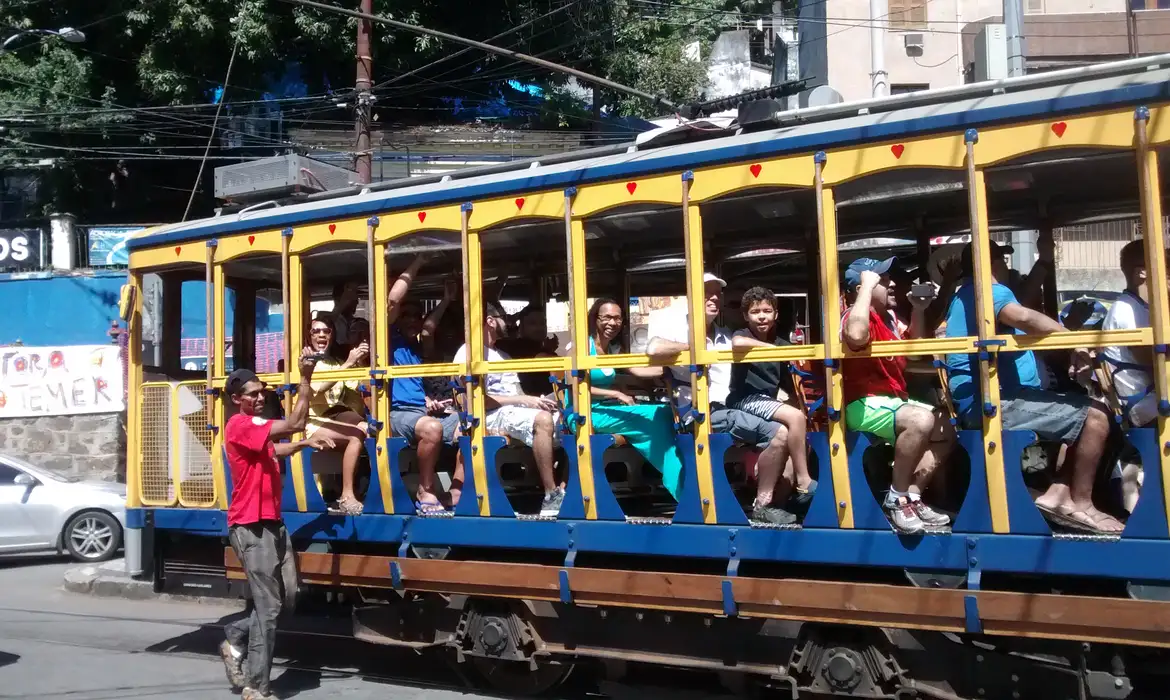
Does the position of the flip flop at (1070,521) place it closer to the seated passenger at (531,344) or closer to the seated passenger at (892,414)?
the seated passenger at (892,414)

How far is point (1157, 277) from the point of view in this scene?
4371 mm

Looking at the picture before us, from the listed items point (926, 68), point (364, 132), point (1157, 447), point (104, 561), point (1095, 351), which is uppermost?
point (926, 68)

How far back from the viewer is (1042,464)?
5195 millimetres

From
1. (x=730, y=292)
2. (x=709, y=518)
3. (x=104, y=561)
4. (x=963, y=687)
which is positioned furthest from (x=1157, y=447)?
(x=104, y=561)

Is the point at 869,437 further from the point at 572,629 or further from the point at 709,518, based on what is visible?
the point at 572,629

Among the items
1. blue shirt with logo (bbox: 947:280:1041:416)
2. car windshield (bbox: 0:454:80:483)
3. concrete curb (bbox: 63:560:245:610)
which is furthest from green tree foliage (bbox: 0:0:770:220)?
blue shirt with logo (bbox: 947:280:1041:416)

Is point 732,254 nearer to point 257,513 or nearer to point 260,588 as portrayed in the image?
point 257,513

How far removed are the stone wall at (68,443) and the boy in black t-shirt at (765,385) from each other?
45.4 ft

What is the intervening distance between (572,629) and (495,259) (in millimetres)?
2975

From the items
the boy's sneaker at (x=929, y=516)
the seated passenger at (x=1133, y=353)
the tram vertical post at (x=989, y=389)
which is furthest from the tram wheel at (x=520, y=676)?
the seated passenger at (x=1133, y=353)

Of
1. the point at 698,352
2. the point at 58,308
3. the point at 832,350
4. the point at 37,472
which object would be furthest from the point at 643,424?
the point at 58,308

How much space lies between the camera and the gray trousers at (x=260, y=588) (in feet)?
20.7

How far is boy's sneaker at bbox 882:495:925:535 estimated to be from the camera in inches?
194

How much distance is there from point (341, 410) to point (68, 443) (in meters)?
11.7
